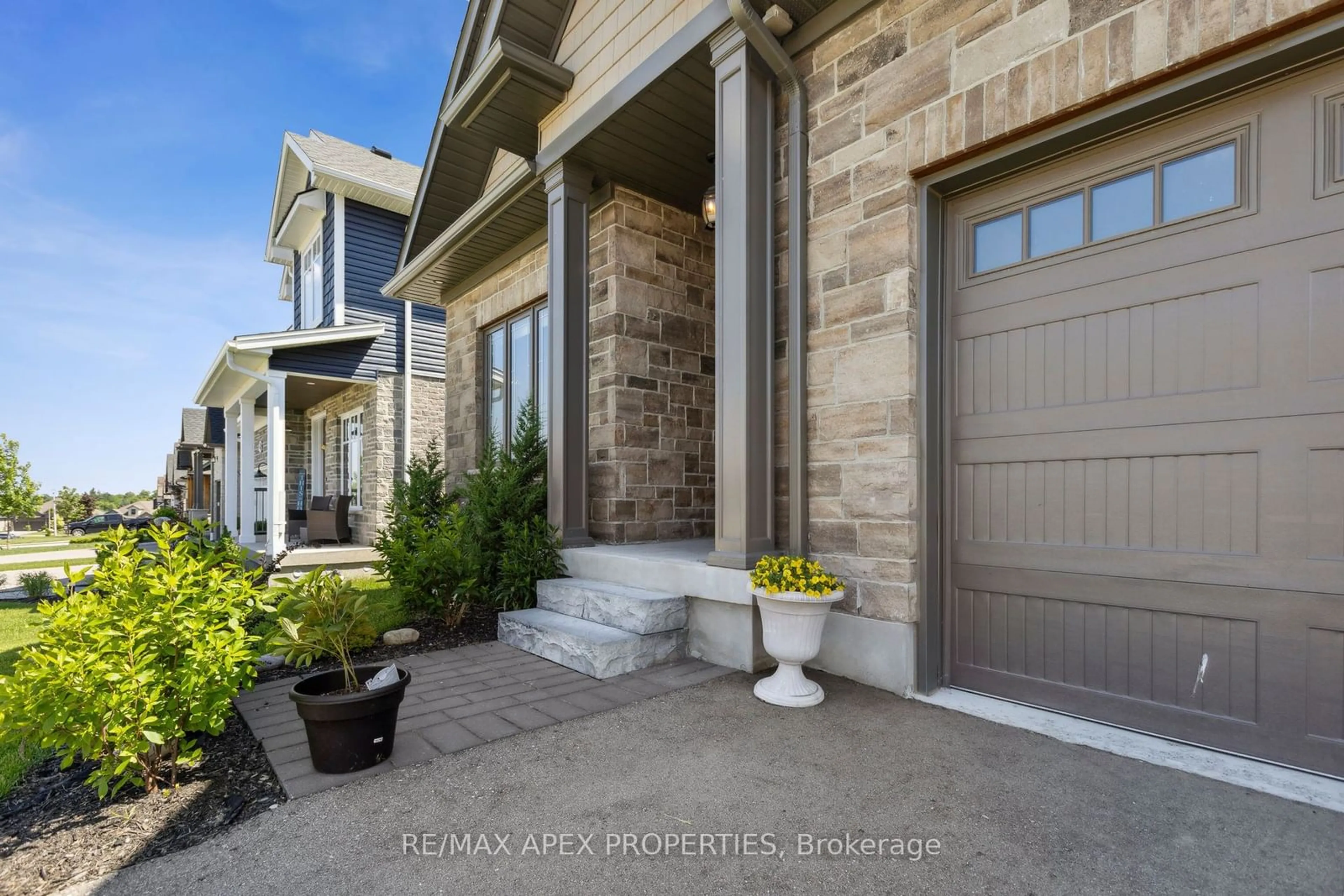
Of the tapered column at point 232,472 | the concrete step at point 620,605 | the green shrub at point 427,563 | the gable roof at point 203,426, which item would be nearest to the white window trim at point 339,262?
the tapered column at point 232,472

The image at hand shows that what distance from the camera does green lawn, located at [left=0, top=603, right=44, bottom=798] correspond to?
7.87 feet

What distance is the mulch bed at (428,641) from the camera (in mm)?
3846

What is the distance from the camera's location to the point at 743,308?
3.45 m

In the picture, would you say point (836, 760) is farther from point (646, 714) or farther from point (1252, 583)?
point (1252, 583)

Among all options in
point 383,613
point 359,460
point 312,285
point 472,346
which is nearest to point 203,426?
point 312,285

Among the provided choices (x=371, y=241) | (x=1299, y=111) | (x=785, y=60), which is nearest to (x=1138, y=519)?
(x=1299, y=111)

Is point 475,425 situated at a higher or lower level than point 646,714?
higher

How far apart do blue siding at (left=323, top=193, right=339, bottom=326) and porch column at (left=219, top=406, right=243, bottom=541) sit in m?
2.78

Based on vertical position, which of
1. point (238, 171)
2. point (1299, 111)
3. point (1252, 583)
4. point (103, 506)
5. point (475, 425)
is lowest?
point (103, 506)

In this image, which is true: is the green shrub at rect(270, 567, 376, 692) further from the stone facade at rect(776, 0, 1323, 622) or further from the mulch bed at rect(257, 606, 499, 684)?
the stone facade at rect(776, 0, 1323, 622)

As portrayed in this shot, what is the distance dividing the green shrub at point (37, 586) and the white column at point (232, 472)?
4.99 m

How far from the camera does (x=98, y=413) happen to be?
44.9m

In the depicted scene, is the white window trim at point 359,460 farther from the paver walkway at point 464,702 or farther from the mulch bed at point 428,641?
the paver walkway at point 464,702

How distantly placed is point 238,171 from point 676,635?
1903cm
